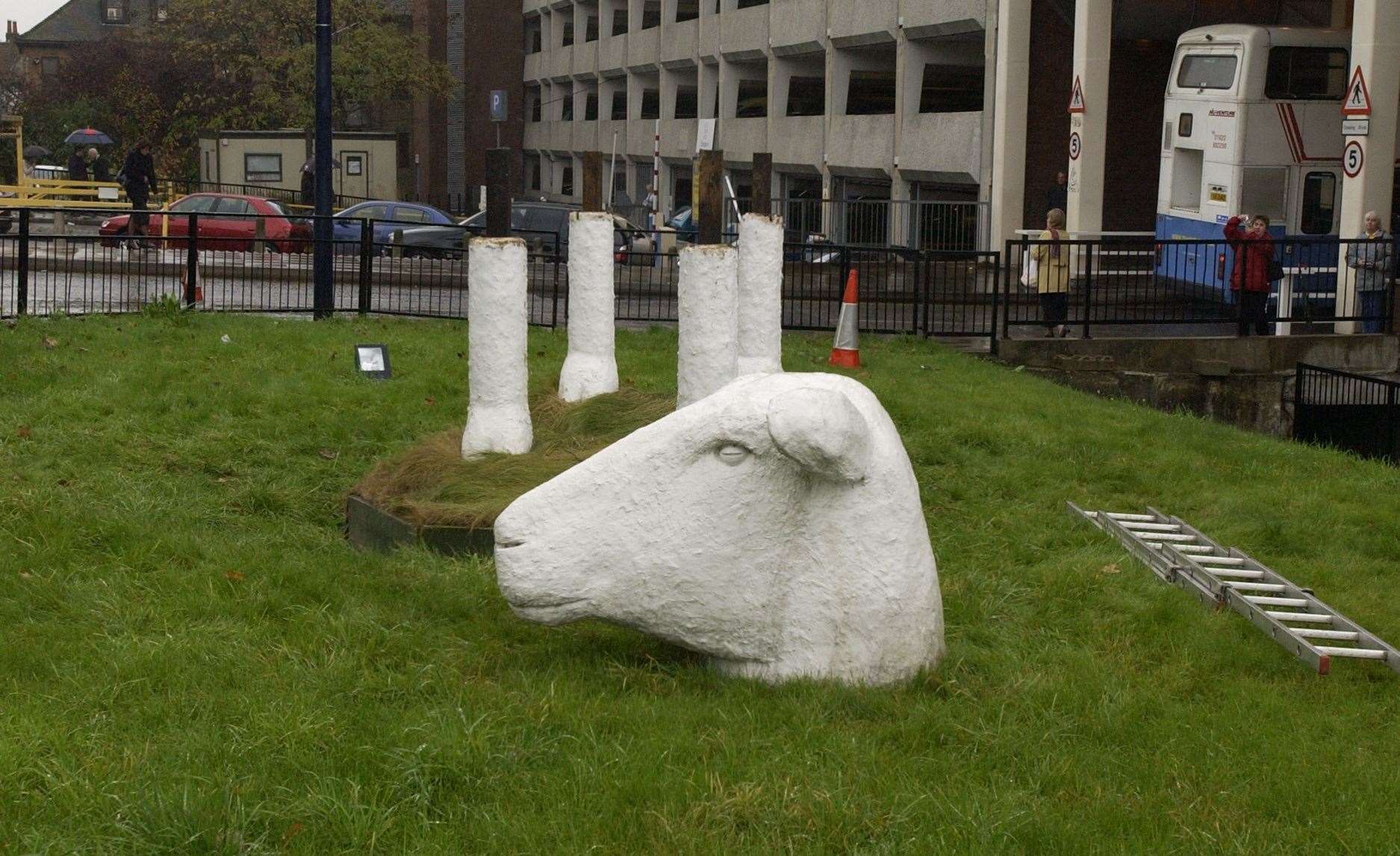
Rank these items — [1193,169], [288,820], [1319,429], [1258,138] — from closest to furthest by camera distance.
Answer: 1. [288,820]
2. [1319,429]
3. [1258,138]
4. [1193,169]

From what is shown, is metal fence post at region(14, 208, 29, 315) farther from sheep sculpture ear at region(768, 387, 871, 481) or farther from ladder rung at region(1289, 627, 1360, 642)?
ladder rung at region(1289, 627, 1360, 642)

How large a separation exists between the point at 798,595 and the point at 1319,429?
1213 cm

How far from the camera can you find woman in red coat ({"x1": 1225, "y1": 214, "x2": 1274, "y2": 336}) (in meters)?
18.6

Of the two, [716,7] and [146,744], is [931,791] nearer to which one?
[146,744]

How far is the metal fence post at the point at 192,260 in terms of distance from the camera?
57.0ft

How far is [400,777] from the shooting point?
5.01 meters

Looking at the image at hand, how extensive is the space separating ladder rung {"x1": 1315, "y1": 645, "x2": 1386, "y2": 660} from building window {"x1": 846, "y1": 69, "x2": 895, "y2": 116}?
33.0 m

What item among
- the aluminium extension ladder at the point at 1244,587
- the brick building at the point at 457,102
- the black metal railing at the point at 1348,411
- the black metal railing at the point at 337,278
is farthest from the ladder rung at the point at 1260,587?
the brick building at the point at 457,102

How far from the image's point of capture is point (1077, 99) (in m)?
28.1

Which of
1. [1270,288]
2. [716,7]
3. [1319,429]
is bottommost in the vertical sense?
[1319,429]

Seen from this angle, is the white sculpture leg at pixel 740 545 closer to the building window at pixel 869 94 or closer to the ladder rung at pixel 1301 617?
the ladder rung at pixel 1301 617

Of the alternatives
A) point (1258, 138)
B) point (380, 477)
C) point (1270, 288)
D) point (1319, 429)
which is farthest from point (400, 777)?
point (1258, 138)

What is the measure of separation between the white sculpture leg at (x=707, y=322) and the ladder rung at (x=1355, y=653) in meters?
3.76

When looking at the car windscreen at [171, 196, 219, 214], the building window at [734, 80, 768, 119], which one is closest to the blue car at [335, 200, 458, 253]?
the car windscreen at [171, 196, 219, 214]
